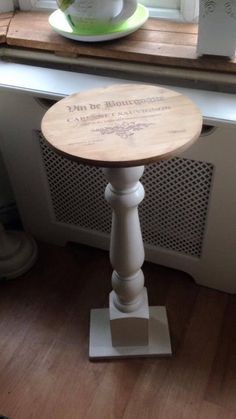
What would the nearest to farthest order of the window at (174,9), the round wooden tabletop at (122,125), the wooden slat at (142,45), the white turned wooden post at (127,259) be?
the round wooden tabletop at (122,125) < the white turned wooden post at (127,259) < the wooden slat at (142,45) < the window at (174,9)

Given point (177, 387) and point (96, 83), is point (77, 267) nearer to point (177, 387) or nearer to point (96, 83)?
point (177, 387)

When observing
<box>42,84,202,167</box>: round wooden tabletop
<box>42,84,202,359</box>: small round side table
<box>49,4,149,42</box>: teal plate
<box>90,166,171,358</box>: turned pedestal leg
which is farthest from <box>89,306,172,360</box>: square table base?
<box>49,4,149,42</box>: teal plate

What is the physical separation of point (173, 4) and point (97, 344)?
958 mm

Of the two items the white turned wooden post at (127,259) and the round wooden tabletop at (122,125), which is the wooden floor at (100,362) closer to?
the white turned wooden post at (127,259)

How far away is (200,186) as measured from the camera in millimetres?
1014

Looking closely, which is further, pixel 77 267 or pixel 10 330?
pixel 77 267

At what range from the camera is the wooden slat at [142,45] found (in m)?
0.93

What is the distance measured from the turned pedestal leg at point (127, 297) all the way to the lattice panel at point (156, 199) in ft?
0.66

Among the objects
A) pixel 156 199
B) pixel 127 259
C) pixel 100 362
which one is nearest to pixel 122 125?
pixel 127 259

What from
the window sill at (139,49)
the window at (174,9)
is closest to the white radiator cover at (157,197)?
the window sill at (139,49)

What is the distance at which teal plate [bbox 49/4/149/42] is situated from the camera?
0.99 metres

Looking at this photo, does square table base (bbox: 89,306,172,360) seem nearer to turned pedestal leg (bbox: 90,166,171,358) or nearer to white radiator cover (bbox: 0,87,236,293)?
turned pedestal leg (bbox: 90,166,171,358)

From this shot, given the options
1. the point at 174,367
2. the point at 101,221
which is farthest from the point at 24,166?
the point at 174,367

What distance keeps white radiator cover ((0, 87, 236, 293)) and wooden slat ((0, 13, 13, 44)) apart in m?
0.17
